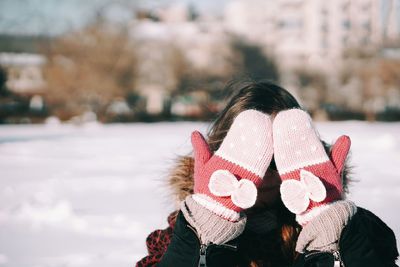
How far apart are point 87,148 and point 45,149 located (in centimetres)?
75

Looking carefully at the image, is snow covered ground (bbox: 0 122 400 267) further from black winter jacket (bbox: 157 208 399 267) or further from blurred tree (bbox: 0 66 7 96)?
blurred tree (bbox: 0 66 7 96)

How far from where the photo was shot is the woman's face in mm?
1432

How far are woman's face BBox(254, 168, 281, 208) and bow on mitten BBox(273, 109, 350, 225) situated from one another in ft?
0.28

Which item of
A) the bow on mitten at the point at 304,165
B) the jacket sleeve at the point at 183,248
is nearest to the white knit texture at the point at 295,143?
the bow on mitten at the point at 304,165

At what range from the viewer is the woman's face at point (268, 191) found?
1432 mm

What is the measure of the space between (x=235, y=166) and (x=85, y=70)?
25505 mm

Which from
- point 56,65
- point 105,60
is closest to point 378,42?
point 105,60

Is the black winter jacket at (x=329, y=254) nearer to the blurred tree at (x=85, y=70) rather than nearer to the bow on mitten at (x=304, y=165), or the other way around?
the bow on mitten at (x=304, y=165)

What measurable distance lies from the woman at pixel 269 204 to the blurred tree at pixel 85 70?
24086 millimetres

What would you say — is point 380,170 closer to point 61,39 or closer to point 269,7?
point 61,39

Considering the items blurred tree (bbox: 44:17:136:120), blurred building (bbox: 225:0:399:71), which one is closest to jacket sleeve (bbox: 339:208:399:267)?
blurred tree (bbox: 44:17:136:120)

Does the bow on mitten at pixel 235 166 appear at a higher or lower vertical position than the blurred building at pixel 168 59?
higher

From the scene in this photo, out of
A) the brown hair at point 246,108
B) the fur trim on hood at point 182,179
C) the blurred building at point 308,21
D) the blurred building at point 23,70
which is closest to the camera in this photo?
the brown hair at point 246,108

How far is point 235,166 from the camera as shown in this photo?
1.32 meters
